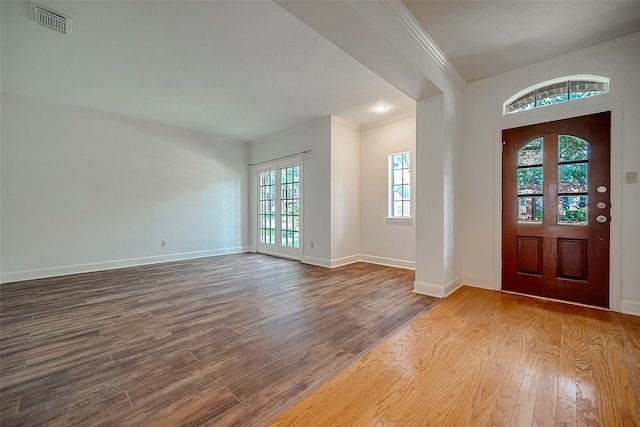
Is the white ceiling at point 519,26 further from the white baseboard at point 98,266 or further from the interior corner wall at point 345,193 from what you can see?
the white baseboard at point 98,266

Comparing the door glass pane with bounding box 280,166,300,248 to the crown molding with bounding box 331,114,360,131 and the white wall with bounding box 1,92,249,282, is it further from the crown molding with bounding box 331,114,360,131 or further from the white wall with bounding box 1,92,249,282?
the white wall with bounding box 1,92,249,282

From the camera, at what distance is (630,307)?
8.50 ft

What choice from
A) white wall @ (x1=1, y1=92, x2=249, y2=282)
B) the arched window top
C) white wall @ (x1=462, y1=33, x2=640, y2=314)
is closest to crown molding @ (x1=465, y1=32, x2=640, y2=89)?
white wall @ (x1=462, y1=33, x2=640, y2=314)

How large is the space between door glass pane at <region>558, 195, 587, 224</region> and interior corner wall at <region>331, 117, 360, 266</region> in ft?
10.3

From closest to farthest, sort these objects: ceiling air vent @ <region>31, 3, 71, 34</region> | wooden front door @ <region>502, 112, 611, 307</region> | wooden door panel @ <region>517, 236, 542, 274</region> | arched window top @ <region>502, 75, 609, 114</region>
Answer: ceiling air vent @ <region>31, 3, 71, 34</region>
wooden front door @ <region>502, 112, 611, 307</region>
arched window top @ <region>502, 75, 609, 114</region>
wooden door panel @ <region>517, 236, 542, 274</region>

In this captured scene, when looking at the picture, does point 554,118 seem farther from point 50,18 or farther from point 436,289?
point 50,18

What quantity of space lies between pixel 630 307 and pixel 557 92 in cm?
245

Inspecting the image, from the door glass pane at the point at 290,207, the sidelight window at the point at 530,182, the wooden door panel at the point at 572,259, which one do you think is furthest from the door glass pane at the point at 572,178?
the door glass pane at the point at 290,207

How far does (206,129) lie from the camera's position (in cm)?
570

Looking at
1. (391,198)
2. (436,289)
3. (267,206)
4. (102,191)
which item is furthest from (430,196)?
(102,191)

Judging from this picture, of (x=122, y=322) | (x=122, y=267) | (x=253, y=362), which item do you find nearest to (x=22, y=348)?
(x=122, y=322)

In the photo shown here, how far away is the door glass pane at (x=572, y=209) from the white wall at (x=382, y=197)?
1996mm

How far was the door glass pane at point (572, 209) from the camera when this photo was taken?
112 inches

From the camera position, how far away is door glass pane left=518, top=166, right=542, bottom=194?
10.1ft
